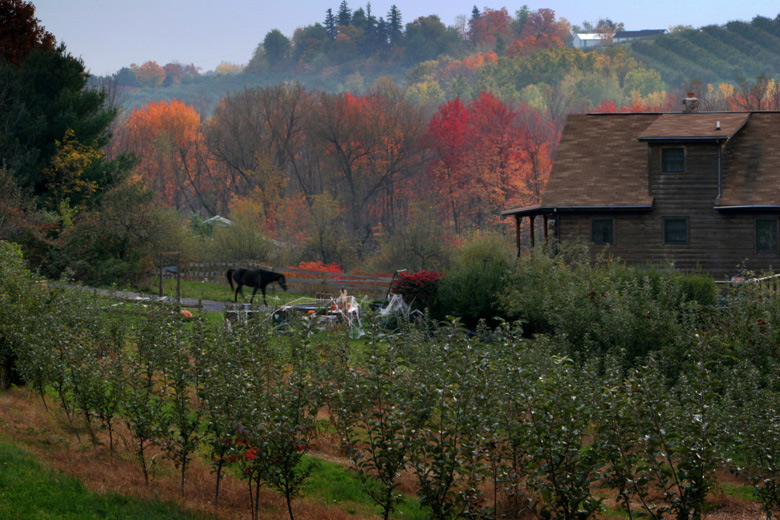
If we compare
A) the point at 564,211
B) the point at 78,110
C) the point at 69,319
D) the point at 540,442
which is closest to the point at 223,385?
the point at 540,442

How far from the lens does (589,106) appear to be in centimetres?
8669

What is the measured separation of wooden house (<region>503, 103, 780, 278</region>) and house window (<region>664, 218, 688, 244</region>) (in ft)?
0.12

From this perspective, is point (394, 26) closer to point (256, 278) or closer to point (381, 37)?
point (381, 37)

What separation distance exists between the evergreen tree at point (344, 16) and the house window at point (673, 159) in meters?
144

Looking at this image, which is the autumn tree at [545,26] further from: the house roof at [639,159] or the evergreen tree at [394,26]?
the house roof at [639,159]

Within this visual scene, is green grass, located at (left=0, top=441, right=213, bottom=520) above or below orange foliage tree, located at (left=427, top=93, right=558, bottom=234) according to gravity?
below

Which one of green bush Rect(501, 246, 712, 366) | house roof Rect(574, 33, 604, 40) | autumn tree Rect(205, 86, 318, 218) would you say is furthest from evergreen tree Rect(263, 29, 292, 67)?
green bush Rect(501, 246, 712, 366)

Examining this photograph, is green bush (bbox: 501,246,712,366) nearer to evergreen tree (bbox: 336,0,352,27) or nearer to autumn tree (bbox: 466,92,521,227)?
autumn tree (bbox: 466,92,521,227)

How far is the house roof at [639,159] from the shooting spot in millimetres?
29656

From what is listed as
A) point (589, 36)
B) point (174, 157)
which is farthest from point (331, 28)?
point (174, 157)

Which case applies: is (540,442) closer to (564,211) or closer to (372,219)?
(564,211)

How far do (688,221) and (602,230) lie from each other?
313 centimetres

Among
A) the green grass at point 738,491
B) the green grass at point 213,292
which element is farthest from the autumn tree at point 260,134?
the green grass at point 738,491

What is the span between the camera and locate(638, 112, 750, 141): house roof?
2964cm
